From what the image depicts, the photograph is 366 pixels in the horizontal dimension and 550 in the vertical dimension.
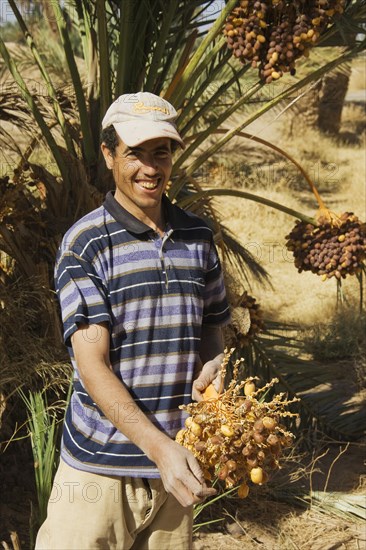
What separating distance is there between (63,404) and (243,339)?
84 cm

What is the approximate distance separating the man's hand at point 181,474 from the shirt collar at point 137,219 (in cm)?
53

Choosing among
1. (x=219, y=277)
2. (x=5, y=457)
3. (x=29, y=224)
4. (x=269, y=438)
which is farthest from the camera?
(x=5, y=457)

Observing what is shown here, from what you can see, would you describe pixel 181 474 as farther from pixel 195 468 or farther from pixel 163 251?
pixel 163 251

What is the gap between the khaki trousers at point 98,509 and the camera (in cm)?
208

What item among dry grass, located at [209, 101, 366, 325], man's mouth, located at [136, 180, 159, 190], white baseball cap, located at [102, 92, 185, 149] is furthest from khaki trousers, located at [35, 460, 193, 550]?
dry grass, located at [209, 101, 366, 325]

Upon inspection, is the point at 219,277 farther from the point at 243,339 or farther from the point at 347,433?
the point at 347,433

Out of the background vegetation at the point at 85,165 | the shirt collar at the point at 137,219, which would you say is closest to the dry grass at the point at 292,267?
the background vegetation at the point at 85,165

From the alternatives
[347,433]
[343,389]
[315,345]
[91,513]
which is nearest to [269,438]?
[91,513]

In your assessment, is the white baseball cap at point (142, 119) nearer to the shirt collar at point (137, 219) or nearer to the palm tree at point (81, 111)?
the shirt collar at point (137, 219)

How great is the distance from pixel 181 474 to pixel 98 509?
1.27 feet

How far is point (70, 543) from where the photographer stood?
6.87 feet

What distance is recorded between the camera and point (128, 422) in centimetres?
193

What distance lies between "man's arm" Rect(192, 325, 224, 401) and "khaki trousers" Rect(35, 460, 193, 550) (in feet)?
0.80

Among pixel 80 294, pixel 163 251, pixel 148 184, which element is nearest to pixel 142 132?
pixel 148 184
